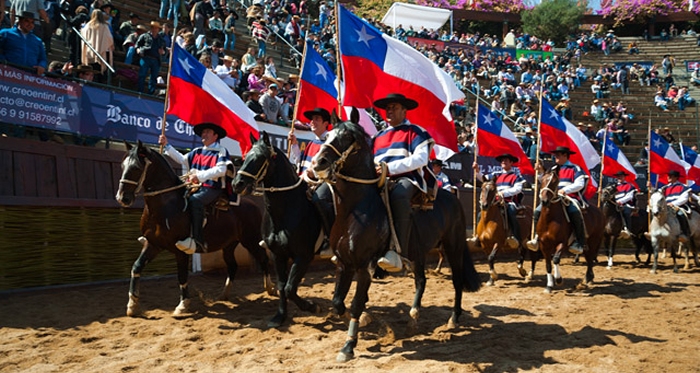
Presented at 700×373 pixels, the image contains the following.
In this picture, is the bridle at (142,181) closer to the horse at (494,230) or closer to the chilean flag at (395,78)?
the chilean flag at (395,78)

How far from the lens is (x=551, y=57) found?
44188 millimetres

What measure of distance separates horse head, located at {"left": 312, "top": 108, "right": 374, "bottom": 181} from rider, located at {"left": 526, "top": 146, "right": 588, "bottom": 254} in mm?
6233

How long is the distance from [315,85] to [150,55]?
4951mm

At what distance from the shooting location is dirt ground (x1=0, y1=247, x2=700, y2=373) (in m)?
6.70

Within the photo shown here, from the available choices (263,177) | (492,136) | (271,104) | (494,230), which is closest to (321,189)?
(263,177)

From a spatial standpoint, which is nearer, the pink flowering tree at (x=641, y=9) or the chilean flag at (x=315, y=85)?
the chilean flag at (x=315, y=85)

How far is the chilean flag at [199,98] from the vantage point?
10.3 meters

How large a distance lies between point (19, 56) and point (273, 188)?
5353 mm

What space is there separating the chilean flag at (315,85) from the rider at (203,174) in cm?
181

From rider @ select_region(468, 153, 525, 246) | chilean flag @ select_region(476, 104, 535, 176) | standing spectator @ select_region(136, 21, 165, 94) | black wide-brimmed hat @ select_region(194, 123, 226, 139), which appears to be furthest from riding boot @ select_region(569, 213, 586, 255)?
standing spectator @ select_region(136, 21, 165, 94)

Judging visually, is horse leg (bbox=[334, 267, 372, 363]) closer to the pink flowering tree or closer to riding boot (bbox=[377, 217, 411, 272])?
riding boot (bbox=[377, 217, 411, 272])

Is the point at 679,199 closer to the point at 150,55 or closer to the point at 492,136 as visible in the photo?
the point at 492,136

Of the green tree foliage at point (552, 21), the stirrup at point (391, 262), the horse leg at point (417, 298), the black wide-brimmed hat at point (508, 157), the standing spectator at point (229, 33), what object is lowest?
the horse leg at point (417, 298)

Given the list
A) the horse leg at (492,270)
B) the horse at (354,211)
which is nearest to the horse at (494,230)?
the horse leg at (492,270)
